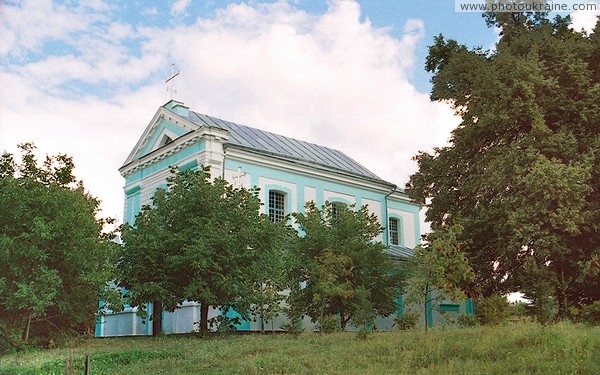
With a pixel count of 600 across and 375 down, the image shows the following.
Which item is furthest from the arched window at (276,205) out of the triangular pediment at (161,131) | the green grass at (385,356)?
the green grass at (385,356)

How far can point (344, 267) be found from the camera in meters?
22.7

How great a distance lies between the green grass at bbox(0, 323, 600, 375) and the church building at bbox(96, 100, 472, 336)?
941cm

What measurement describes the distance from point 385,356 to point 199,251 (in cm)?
815

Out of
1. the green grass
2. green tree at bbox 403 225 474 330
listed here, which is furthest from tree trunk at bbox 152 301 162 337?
green tree at bbox 403 225 474 330

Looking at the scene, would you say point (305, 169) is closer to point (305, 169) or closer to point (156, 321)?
point (305, 169)

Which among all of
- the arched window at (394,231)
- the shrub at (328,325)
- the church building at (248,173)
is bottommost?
the shrub at (328,325)

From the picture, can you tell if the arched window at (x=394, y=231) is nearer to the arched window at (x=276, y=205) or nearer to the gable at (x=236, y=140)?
the gable at (x=236, y=140)

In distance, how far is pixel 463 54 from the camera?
76.2 ft

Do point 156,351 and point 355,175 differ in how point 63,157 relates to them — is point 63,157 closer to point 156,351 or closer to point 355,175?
point 156,351

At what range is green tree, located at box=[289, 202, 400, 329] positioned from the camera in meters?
22.1

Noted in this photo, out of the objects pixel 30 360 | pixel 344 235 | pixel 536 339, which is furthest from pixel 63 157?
pixel 536 339

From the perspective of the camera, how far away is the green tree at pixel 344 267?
22.1 m

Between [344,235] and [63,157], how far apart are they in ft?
34.2

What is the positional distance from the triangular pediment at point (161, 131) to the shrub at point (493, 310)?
13.9 meters
